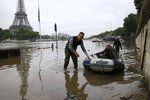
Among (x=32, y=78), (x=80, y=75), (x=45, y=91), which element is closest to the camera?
(x=45, y=91)

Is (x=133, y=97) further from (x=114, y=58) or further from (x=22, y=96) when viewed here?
(x=114, y=58)

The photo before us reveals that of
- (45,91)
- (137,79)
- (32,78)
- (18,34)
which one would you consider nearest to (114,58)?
(137,79)

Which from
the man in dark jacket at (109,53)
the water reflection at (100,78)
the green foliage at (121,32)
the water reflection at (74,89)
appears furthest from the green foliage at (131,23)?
the water reflection at (74,89)

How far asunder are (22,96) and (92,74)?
472 centimetres

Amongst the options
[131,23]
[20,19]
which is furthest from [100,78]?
[20,19]

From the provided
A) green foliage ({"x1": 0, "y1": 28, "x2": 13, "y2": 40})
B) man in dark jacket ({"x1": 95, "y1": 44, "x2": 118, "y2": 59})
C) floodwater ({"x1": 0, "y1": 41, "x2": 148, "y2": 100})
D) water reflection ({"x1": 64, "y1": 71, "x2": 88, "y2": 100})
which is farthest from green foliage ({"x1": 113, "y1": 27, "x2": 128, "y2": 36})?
water reflection ({"x1": 64, "y1": 71, "x2": 88, "y2": 100})

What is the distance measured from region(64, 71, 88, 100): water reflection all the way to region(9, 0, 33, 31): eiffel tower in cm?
11764

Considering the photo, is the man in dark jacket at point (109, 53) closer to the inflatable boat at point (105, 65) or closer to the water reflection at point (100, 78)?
the inflatable boat at point (105, 65)

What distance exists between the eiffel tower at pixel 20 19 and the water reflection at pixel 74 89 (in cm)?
11764

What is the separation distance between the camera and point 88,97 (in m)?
7.81

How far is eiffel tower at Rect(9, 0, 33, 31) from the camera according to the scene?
12512 centimetres

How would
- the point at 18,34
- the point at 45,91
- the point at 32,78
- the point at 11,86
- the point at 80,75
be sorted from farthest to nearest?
the point at 18,34
the point at 80,75
the point at 32,78
the point at 11,86
the point at 45,91

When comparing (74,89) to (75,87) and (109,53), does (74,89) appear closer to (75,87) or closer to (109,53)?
(75,87)

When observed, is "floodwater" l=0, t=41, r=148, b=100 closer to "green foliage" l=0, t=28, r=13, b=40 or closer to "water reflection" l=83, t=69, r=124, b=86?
"water reflection" l=83, t=69, r=124, b=86
